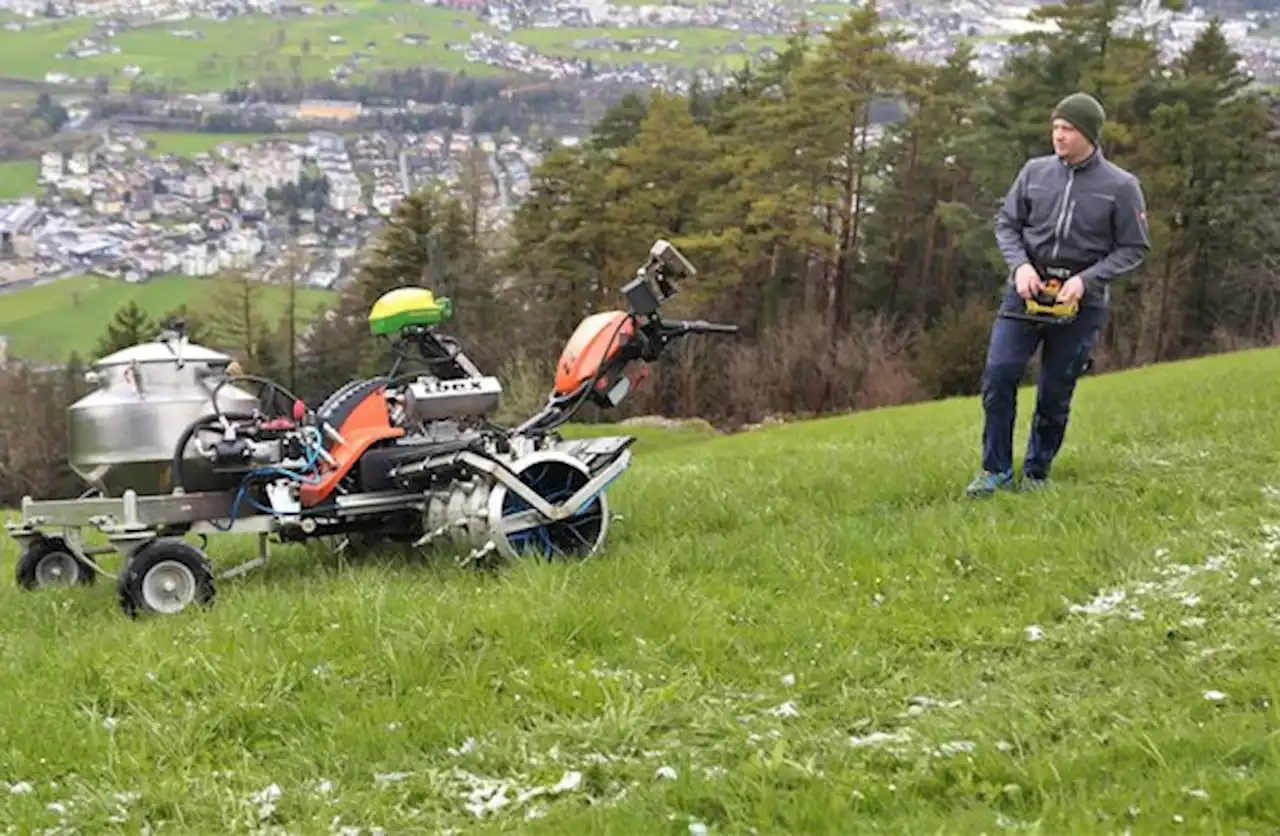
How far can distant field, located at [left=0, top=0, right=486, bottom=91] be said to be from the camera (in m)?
135

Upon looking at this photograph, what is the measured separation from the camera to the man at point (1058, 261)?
24.3ft

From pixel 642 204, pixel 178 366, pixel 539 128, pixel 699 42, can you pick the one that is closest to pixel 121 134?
pixel 539 128

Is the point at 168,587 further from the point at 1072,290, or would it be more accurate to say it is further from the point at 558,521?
the point at 1072,290

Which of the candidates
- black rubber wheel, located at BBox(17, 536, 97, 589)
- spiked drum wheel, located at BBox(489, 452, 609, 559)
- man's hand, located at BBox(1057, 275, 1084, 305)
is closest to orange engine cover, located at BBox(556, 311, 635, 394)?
spiked drum wheel, located at BBox(489, 452, 609, 559)

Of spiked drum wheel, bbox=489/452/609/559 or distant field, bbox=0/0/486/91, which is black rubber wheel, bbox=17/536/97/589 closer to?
spiked drum wheel, bbox=489/452/609/559

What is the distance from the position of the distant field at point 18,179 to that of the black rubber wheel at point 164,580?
9562 cm

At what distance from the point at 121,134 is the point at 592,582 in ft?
374

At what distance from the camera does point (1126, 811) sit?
3.48m

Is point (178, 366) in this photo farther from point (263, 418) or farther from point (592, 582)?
point (592, 582)

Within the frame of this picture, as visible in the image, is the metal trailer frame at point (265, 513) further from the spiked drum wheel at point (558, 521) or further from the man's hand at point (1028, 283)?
the man's hand at point (1028, 283)

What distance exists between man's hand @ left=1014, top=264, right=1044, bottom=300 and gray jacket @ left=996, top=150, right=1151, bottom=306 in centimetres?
14

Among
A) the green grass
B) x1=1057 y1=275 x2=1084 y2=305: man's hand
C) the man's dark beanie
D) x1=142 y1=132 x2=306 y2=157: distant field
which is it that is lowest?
the green grass

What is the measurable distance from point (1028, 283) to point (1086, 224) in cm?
56

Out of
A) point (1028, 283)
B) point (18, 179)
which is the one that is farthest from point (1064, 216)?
point (18, 179)
